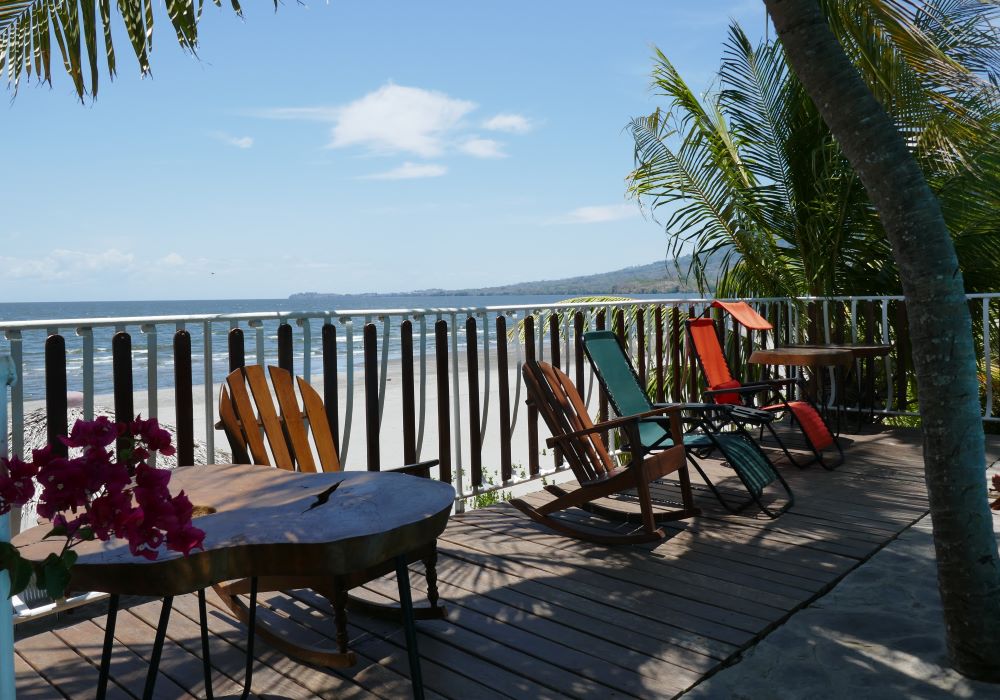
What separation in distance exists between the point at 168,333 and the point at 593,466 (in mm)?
30452

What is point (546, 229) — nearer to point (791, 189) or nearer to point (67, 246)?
point (67, 246)

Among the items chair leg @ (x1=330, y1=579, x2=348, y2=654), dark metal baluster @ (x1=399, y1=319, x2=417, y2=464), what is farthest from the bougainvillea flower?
dark metal baluster @ (x1=399, y1=319, x2=417, y2=464)

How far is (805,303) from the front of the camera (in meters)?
7.29

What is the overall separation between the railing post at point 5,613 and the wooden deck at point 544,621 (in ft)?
4.01

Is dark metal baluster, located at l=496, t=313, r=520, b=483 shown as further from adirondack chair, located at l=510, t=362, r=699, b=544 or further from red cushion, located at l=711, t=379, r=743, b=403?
red cushion, located at l=711, t=379, r=743, b=403

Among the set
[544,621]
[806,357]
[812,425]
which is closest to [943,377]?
[544,621]

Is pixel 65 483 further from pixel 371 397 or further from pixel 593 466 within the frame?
pixel 593 466

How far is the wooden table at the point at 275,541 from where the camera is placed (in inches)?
63.6

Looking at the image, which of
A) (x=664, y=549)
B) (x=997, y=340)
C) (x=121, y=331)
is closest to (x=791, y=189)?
(x=997, y=340)

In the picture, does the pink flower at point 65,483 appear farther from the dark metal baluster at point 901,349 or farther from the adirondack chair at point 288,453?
the dark metal baluster at point 901,349

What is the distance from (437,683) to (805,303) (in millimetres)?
5945

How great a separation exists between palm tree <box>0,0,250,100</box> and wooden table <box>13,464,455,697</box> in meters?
2.78

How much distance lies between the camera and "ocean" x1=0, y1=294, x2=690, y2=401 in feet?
37.1

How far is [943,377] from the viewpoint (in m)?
2.19
